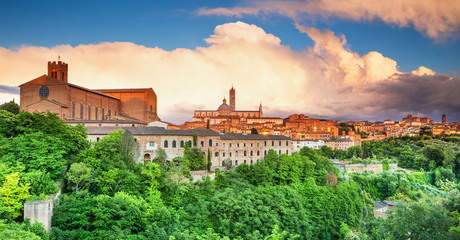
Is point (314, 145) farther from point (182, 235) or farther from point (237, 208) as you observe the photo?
point (182, 235)

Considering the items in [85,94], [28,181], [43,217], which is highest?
[85,94]

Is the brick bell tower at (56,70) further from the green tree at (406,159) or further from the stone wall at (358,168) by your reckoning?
the green tree at (406,159)

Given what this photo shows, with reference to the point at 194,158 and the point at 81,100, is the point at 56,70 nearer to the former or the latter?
the point at 81,100

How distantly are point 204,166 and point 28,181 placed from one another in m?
19.2

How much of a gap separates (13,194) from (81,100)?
1084 inches

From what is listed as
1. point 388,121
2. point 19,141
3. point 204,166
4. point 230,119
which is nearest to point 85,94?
point 204,166

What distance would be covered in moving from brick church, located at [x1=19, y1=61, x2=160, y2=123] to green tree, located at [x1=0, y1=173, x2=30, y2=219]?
22.1 m

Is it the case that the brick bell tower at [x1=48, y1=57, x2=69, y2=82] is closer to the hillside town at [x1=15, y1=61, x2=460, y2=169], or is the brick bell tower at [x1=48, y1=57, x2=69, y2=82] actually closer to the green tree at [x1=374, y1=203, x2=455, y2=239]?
the hillside town at [x1=15, y1=61, x2=460, y2=169]

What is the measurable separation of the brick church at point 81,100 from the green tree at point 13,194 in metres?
22.1

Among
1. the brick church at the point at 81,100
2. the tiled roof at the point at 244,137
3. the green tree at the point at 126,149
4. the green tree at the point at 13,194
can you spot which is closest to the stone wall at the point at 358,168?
the tiled roof at the point at 244,137

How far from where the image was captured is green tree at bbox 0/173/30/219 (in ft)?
45.6

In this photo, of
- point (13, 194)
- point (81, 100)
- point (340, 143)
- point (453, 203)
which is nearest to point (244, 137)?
point (81, 100)

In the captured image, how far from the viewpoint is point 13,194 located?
46.7ft

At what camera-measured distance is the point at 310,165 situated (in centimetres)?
3350
